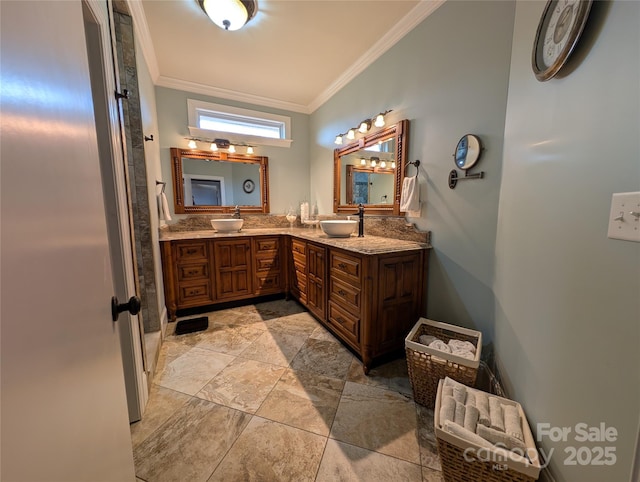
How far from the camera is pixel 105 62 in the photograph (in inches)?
46.8

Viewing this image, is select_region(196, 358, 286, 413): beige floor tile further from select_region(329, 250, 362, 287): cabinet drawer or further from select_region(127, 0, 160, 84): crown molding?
select_region(127, 0, 160, 84): crown molding

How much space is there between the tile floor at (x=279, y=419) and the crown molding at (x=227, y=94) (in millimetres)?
2896

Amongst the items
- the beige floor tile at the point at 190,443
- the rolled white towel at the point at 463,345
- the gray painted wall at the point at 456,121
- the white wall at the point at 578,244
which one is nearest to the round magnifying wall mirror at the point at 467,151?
the gray painted wall at the point at 456,121

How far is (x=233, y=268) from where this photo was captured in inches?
113

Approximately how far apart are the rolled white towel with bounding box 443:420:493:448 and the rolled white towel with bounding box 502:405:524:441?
14 cm

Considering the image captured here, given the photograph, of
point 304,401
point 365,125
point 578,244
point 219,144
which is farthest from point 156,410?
point 219,144

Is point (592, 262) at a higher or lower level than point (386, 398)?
higher

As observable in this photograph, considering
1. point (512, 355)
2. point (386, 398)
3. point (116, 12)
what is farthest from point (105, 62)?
point (512, 355)

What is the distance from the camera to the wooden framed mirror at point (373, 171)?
2176mm

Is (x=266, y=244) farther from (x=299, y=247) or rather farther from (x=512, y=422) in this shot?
(x=512, y=422)

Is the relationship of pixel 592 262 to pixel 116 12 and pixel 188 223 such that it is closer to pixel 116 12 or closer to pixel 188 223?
pixel 116 12

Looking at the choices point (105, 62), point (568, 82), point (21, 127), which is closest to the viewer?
point (21, 127)

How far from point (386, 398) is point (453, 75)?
7.30 ft

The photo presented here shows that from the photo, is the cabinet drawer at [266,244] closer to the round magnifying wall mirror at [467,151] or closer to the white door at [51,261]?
the round magnifying wall mirror at [467,151]
